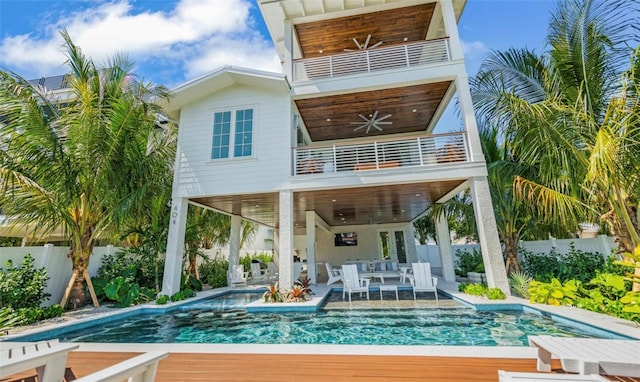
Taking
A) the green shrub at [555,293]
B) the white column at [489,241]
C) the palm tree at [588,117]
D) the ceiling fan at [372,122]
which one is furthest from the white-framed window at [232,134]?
the green shrub at [555,293]

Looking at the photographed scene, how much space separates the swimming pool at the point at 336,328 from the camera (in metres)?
5.43

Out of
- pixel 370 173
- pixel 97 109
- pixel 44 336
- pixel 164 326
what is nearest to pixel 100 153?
pixel 97 109

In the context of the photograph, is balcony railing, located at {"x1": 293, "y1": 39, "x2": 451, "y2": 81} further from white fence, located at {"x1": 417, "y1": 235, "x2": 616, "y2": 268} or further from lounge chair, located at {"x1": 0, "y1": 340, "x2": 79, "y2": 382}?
lounge chair, located at {"x1": 0, "y1": 340, "x2": 79, "y2": 382}

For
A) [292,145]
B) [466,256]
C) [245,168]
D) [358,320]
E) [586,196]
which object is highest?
[292,145]

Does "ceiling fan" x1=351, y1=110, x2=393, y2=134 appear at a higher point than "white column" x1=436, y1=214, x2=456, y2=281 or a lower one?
higher

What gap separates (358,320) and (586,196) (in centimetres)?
659

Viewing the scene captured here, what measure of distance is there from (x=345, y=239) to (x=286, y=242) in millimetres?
10090

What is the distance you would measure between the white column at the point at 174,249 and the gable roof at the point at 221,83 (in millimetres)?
3732

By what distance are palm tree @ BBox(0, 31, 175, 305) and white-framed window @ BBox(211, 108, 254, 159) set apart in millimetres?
2144

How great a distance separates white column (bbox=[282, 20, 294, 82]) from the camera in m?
10.7

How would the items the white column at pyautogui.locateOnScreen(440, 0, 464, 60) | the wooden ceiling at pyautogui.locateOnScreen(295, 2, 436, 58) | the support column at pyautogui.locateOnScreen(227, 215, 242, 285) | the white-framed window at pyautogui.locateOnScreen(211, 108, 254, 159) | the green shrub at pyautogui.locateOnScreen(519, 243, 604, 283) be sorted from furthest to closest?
1. the support column at pyautogui.locateOnScreen(227, 215, 242, 285)
2. the wooden ceiling at pyautogui.locateOnScreen(295, 2, 436, 58)
3. the white-framed window at pyautogui.locateOnScreen(211, 108, 254, 159)
4. the white column at pyautogui.locateOnScreen(440, 0, 464, 60)
5. the green shrub at pyautogui.locateOnScreen(519, 243, 604, 283)

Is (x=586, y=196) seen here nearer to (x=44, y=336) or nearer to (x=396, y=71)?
(x=396, y=71)

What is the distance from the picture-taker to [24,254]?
24.6 ft

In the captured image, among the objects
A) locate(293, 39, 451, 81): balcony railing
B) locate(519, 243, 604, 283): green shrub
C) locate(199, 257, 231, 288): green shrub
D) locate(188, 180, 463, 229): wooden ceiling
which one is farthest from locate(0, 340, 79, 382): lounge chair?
locate(199, 257, 231, 288): green shrub
